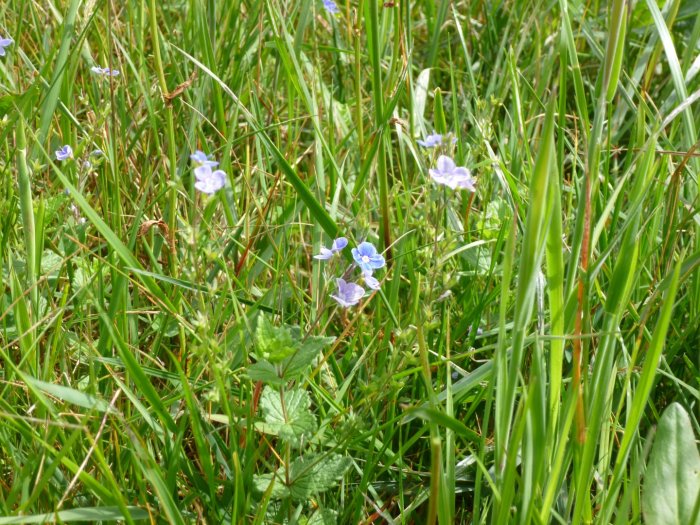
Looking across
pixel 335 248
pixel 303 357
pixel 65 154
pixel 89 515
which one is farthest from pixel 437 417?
pixel 65 154

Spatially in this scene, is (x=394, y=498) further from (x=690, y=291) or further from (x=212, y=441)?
(x=690, y=291)

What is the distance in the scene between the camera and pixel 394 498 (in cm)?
148

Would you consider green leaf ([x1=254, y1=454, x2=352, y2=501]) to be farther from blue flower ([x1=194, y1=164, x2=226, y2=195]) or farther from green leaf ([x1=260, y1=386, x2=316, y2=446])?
blue flower ([x1=194, y1=164, x2=226, y2=195])

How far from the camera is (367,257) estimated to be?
1.39 metres

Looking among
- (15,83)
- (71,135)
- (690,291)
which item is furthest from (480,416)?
(15,83)

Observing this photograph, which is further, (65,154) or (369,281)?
(65,154)

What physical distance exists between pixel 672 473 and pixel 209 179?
793 mm

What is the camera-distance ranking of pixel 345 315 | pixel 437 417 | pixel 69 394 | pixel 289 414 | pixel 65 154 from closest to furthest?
pixel 437 417
pixel 69 394
pixel 289 414
pixel 345 315
pixel 65 154

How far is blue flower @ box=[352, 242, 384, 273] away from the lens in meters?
1.36

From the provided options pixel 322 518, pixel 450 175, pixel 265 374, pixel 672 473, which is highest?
pixel 450 175

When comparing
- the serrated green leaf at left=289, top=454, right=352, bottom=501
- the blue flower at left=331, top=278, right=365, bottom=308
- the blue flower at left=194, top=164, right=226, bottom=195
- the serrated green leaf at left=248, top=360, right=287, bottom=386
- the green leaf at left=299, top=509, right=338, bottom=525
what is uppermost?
the blue flower at left=194, top=164, right=226, bottom=195

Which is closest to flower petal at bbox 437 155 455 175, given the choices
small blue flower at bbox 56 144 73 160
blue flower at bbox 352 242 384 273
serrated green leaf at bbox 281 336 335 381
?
blue flower at bbox 352 242 384 273

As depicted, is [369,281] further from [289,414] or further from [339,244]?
[289,414]

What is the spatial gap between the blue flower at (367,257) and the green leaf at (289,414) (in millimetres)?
218
